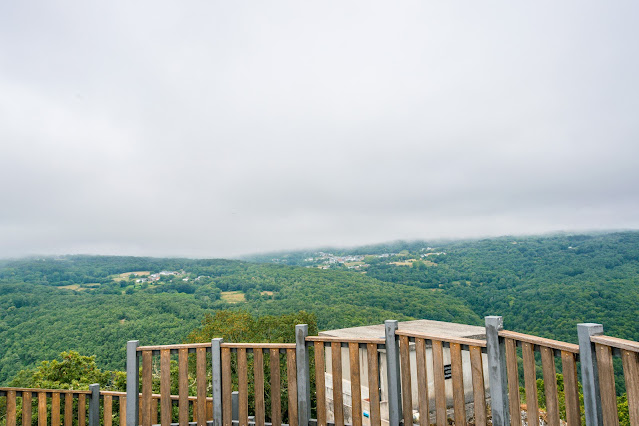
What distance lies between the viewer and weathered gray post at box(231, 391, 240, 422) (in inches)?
172

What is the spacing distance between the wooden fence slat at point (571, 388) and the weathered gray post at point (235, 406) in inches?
124

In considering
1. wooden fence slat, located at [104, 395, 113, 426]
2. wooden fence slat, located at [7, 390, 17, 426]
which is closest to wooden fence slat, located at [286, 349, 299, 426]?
wooden fence slat, located at [104, 395, 113, 426]

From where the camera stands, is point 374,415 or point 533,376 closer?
point 533,376

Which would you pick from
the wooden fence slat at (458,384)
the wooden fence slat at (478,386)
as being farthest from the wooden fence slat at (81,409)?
the wooden fence slat at (478,386)

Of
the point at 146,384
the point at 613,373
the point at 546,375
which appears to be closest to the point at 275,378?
the point at 146,384

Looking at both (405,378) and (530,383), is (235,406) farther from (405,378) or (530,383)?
(530,383)

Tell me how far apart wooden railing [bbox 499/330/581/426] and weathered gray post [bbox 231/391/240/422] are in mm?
2775

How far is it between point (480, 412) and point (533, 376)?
1.88 feet

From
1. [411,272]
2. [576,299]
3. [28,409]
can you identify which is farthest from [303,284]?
[28,409]

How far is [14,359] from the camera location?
38188mm

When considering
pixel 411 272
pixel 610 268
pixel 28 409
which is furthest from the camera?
pixel 411 272

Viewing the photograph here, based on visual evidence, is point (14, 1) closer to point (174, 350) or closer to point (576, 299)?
point (174, 350)

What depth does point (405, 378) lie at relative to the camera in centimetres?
378

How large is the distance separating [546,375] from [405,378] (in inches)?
50.3
